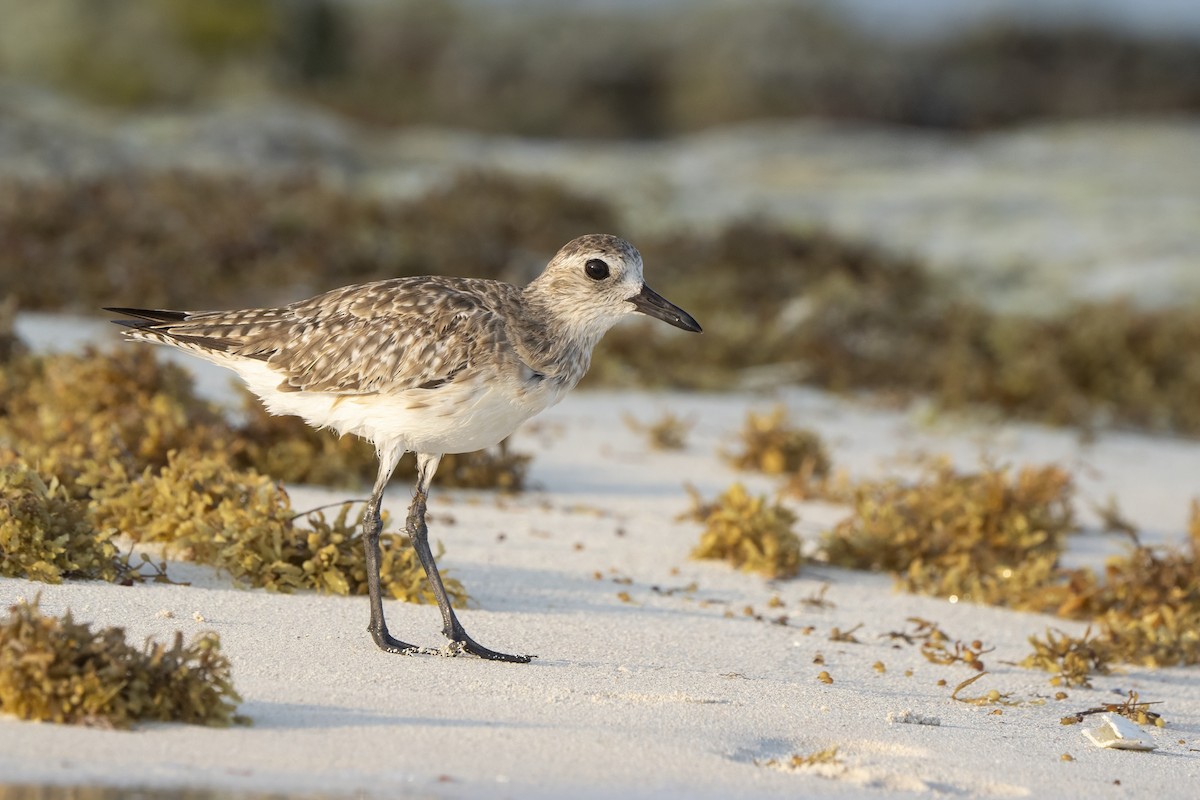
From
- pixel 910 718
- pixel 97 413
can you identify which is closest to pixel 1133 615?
pixel 910 718

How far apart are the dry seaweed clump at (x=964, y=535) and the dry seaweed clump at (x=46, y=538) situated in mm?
3529

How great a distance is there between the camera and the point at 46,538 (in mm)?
5719

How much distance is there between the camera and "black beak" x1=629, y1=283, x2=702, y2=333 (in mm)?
6395

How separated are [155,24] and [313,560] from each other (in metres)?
25.8

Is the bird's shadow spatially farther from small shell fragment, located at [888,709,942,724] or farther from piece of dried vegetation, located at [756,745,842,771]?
small shell fragment, located at [888,709,942,724]

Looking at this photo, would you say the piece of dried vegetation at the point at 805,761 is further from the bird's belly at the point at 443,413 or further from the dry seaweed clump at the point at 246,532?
the dry seaweed clump at the point at 246,532

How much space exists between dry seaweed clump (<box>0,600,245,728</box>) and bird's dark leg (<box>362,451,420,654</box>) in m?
1.11

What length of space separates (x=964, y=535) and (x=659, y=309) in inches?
91.8

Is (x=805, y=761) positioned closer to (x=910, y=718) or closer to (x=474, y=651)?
(x=910, y=718)

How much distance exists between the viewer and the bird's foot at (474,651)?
561 cm

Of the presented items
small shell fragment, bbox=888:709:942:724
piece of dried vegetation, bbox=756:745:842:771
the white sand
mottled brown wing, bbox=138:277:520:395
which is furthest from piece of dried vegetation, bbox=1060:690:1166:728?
mottled brown wing, bbox=138:277:520:395

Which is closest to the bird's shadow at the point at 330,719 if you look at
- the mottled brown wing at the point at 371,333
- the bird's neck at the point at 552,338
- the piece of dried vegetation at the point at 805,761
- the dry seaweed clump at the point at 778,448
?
the piece of dried vegetation at the point at 805,761

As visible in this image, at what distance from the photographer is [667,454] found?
31.9 feet

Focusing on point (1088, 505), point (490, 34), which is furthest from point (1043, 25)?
point (1088, 505)
